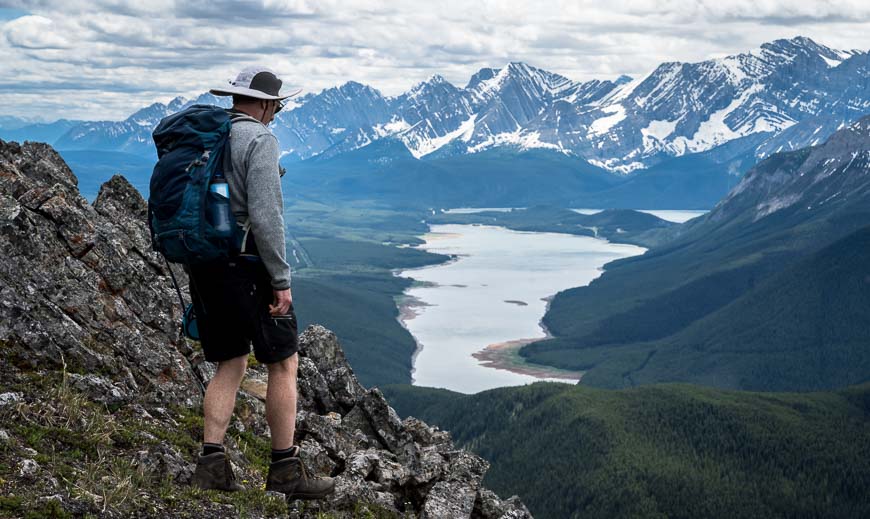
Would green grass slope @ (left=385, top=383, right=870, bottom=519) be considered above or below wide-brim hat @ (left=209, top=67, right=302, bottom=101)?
below

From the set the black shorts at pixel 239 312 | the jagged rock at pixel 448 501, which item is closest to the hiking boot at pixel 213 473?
the black shorts at pixel 239 312

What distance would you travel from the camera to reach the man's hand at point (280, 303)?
14070mm

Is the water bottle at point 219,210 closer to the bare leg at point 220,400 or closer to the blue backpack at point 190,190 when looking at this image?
the blue backpack at point 190,190

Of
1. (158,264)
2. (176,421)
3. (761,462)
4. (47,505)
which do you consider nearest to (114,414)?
(176,421)

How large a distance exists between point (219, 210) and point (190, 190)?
0.47 metres

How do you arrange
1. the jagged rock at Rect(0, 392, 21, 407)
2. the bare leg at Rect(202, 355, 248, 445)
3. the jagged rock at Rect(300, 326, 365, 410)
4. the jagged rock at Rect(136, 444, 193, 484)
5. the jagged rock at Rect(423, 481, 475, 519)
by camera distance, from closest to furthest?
the bare leg at Rect(202, 355, 248, 445) < the jagged rock at Rect(136, 444, 193, 484) < the jagged rock at Rect(0, 392, 21, 407) < the jagged rock at Rect(423, 481, 475, 519) < the jagged rock at Rect(300, 326, 365, 410)

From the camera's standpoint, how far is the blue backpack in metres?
13.7

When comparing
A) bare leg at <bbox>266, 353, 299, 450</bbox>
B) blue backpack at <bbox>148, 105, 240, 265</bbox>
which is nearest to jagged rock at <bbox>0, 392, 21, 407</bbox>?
blue backpack at <bbox>148, 105, 240, 265</bbox>

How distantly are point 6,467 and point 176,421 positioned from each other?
5.48 metres

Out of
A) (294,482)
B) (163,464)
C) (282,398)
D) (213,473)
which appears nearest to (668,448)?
(294,482)

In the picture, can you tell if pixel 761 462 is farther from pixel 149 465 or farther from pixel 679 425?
pixel 149 465

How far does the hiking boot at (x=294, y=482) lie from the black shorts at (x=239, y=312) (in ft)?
6.41

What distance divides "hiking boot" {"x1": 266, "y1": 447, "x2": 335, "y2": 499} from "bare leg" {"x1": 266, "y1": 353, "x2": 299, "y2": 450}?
493mm

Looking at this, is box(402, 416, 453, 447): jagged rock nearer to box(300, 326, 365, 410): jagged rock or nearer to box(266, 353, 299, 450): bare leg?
box(300, 326, 365, 410): jagged rock
